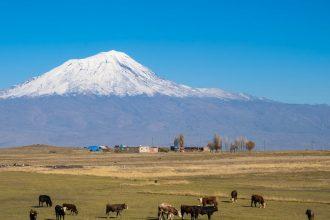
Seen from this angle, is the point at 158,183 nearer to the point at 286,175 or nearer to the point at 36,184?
the point at 36,184

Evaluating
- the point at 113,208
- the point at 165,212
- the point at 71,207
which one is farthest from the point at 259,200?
the point at 71,207

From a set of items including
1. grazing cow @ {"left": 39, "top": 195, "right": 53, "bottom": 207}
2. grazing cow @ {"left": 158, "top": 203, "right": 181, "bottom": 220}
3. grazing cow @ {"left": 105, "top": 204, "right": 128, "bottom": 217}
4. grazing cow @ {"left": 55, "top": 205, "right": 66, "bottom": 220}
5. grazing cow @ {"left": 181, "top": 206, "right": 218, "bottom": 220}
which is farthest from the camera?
grazing cow @ {"left": 39, "top": 195, "right": 53, "bottom": 207}

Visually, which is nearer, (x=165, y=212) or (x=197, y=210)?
(x=165, y=212)

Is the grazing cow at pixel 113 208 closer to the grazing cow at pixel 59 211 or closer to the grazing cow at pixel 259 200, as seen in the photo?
the grazing cow at pixel 59 211

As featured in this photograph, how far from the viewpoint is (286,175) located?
81.9 m

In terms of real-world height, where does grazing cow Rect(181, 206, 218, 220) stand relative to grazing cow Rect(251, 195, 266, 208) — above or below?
below

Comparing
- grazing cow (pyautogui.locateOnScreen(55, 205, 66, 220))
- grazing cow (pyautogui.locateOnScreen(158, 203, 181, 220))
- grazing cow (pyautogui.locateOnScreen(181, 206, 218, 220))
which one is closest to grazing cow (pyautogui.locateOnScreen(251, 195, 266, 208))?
grazing cow (pyautogui.locateOnScreen(181, 206, 218, 220))

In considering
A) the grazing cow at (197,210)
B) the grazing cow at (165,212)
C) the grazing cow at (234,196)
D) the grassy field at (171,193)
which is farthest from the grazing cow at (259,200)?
the grazing cow at (165,212)

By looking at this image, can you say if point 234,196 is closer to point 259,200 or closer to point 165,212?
point 259,200

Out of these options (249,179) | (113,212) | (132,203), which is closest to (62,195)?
(132,203)

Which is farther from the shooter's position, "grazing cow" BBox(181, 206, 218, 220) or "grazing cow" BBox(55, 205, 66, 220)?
"grazing cow" BBox(181, 206, 218, 220)

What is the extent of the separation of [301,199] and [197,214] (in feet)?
46.9

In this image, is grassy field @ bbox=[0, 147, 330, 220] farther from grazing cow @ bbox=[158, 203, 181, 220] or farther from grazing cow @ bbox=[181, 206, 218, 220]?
grazing cow @ bbox=[181, 206, 218, 220]

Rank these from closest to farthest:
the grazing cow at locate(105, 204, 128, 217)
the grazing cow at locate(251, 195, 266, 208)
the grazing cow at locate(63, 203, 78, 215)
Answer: the grazing cow at locate(105, 204, 128, 217) → the grazing cow at locate(63, 203, 78, 215) → the grazing cow at locate(251, 195, 266, 208)
